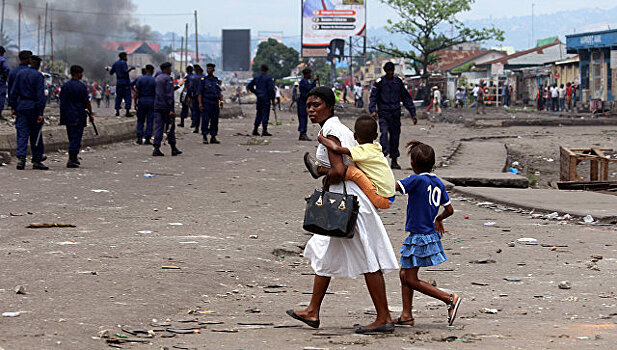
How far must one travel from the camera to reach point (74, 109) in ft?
43.2

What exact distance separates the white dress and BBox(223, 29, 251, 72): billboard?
138 meters

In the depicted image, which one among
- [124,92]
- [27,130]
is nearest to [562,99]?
[124,92]

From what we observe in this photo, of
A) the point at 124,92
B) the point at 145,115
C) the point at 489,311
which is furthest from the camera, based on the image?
the point at 124,92

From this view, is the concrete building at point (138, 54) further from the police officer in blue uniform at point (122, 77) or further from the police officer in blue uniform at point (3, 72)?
the police officer in blue uniform at point (3, 72)

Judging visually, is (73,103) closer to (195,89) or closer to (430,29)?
(195,89)

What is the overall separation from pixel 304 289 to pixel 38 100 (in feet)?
25.9

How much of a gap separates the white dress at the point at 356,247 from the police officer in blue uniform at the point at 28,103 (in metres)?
8.82

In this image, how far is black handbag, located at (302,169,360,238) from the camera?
14.7ft

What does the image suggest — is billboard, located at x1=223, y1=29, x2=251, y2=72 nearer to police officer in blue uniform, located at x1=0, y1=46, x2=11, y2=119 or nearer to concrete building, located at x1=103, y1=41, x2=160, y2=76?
concrete building, located at x1=103, y1=41, x2=160, y2=76

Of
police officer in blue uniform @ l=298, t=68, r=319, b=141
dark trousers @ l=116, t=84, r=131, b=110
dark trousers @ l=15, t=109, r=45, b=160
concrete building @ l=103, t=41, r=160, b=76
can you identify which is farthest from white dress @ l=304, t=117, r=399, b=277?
concrete building @ l=103, t=41, r=160, b=76

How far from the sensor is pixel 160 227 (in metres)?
8.04

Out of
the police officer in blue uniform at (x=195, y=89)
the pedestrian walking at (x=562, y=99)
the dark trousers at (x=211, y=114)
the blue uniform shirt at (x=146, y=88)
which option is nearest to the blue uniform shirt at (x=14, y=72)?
the blue uniform shirt at (x=146, y=88)

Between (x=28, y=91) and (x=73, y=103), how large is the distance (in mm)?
863

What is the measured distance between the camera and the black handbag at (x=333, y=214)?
4.47 metres
